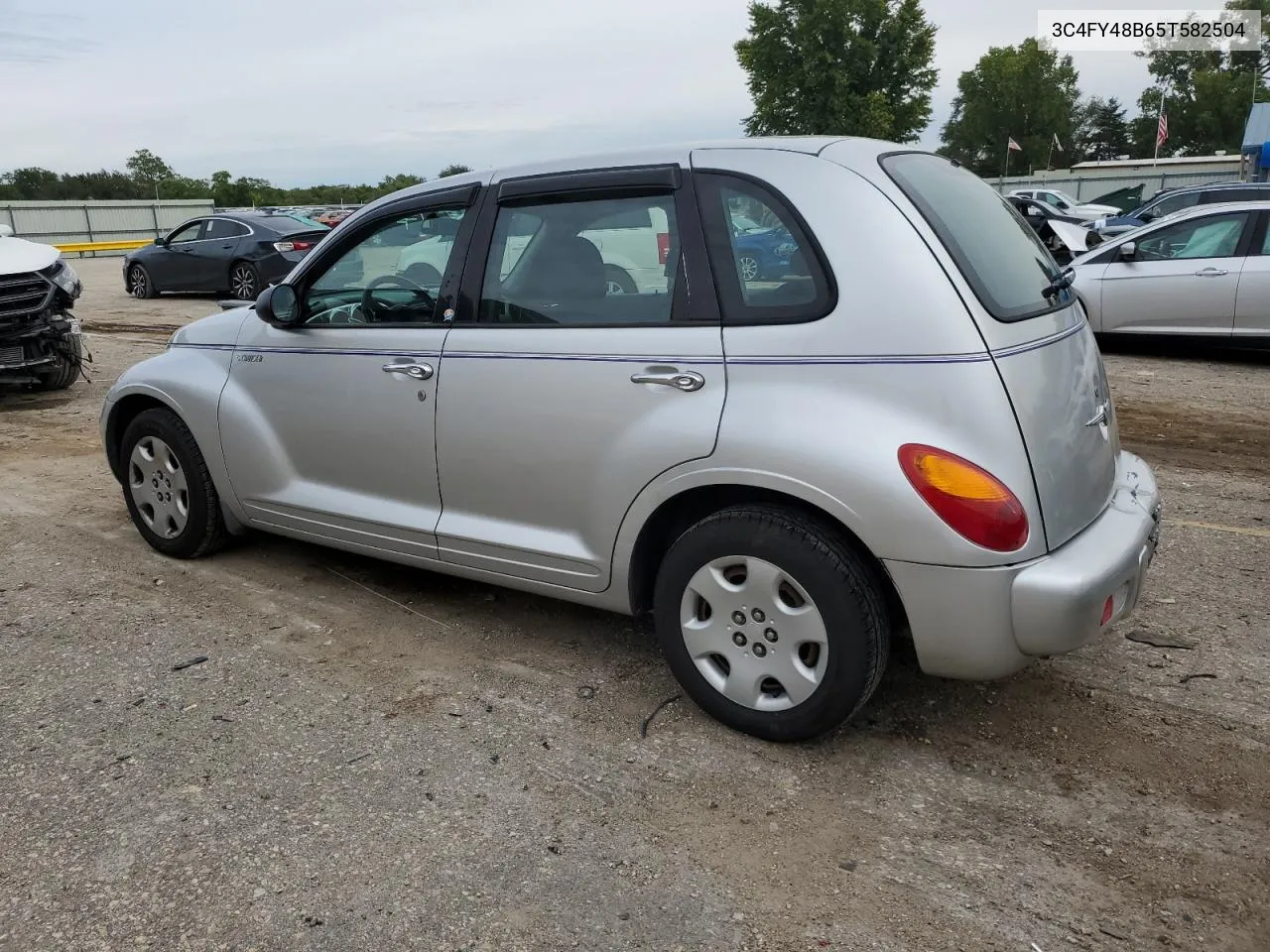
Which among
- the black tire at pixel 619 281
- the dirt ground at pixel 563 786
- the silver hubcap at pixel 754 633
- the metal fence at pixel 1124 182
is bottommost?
the dirt ground at pixel 563 786

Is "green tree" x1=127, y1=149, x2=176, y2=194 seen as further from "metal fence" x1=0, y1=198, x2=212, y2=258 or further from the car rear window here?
the car rear window

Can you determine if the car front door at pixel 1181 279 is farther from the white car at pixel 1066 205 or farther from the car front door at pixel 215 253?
the white car at pixel 1066 205

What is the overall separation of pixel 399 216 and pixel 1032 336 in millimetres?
2394

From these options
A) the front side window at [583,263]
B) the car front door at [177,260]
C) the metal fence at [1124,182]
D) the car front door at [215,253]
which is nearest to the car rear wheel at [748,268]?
the front side window at [583,263]

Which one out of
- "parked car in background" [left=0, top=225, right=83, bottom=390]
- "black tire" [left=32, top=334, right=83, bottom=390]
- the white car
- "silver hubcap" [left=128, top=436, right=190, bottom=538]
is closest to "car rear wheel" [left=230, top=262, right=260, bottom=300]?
"black tire" [left=32, top=334, right=83, bottom=390]

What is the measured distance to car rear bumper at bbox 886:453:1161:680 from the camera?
9.09 ft

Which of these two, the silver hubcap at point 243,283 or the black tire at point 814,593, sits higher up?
the silver hubcap at point 243,283

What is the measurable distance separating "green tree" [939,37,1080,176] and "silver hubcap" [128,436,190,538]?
87.1 m

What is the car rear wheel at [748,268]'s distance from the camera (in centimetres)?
314

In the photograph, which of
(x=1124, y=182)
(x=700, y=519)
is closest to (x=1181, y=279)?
(x=700, y=519)

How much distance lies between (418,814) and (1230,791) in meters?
2.30

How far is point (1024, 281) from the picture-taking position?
10.8 ft

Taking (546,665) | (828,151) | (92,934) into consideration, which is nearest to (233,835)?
(92,934)

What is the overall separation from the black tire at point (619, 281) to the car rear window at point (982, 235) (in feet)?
2.83
